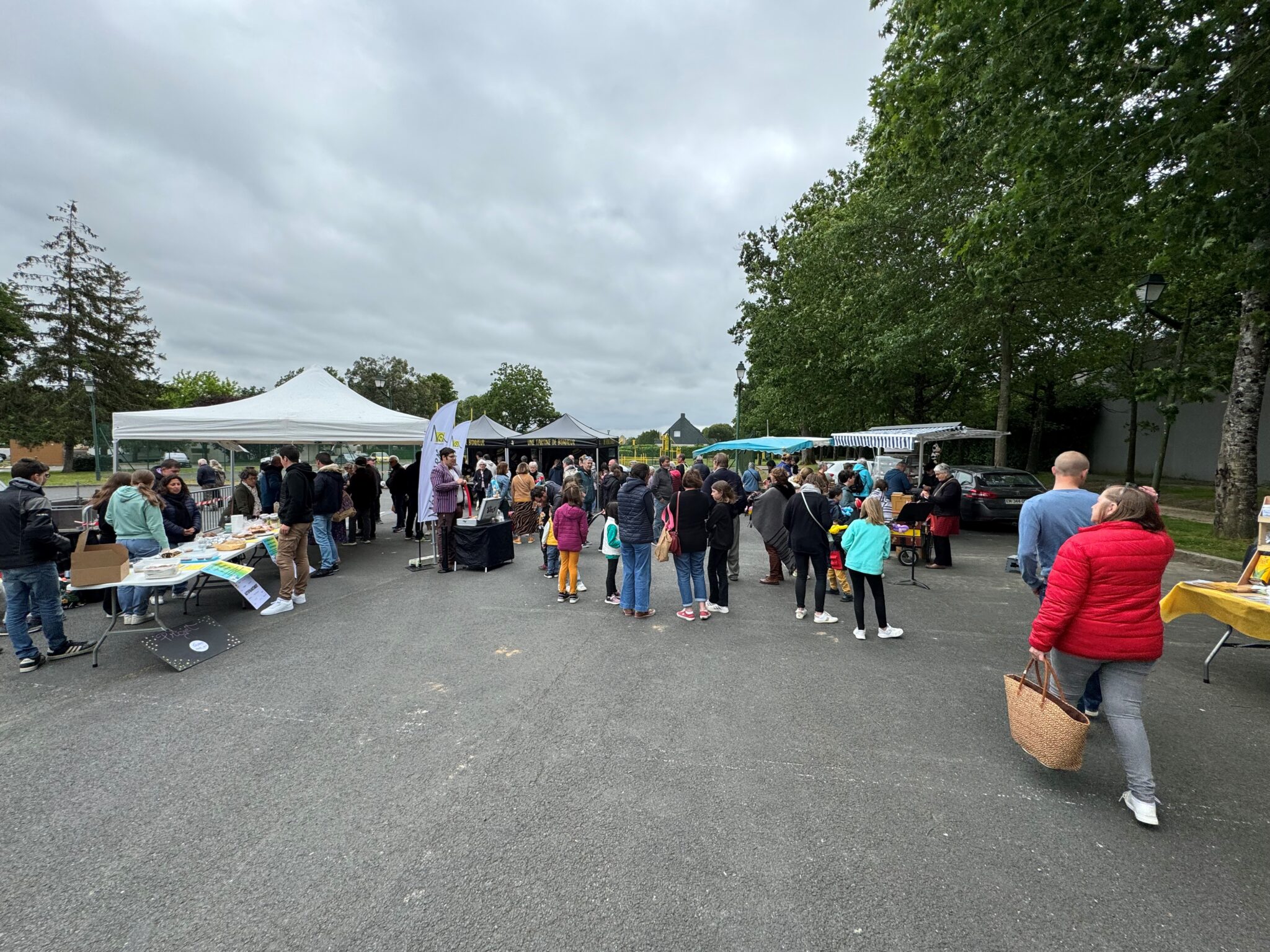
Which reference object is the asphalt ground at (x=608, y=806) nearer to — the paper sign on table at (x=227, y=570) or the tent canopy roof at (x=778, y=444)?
the paper sign on table at (x=227, y=570)

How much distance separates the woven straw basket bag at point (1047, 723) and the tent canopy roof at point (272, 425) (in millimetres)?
8761

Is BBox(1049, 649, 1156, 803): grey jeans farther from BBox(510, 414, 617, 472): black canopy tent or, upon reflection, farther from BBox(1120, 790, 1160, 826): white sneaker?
BBox(510, 414, 617, 472): black canopy tent

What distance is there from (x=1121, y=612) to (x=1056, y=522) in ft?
3.45

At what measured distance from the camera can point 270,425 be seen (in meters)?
9.15

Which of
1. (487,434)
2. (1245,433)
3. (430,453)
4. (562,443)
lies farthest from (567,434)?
→ (1245,433)

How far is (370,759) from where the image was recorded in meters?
3.21

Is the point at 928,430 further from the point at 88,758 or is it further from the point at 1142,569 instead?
the point at 88,758

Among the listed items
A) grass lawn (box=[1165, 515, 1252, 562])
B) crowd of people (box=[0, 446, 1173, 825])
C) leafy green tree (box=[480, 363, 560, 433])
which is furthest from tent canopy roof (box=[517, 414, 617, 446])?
leafy green tree (box=[480, 363, 560, 433])

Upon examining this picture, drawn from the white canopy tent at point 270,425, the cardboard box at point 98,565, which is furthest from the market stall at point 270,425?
the cardboard box at point 98,565

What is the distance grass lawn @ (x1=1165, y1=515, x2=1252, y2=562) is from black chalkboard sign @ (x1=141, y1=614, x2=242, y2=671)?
13.1 m

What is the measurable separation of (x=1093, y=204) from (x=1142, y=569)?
7.32 metres

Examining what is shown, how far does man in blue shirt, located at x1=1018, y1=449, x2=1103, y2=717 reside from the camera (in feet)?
11.6

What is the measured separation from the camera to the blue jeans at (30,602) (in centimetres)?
448

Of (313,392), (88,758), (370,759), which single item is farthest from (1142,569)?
(313,392)
